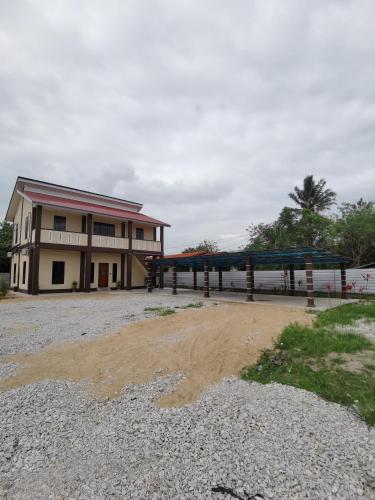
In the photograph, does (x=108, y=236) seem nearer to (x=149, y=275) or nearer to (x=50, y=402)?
(x=149, y=275)

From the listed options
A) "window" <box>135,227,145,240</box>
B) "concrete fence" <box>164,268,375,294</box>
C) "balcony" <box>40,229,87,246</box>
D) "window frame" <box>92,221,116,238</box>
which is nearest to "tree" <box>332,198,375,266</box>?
"concrete fence" <box>164,268,375,294</box>

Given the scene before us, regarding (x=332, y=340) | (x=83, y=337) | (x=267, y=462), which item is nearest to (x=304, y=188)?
(x=332, y=340)

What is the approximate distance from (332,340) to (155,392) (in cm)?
414

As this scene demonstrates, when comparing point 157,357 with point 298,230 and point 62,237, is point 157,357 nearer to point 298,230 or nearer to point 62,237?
point 62,237

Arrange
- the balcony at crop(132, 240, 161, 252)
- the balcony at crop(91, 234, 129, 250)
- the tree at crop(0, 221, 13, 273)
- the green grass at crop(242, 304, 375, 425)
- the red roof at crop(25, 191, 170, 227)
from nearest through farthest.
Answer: the green grass at crop(242, 304, 375, 425), the red roof at crop(25, 191, 170, 227), the balcony at crop(91, 234, 129, 250), the balcony at crop(132, 240, 161, 252), the tree at crop(0, 221, 13, 273)

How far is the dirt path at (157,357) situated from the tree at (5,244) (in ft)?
73.9

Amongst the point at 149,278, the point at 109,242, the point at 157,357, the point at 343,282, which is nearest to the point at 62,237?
the point at 109,242

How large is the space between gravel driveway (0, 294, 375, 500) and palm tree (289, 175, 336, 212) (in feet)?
95.3

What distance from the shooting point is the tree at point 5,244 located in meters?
24.4

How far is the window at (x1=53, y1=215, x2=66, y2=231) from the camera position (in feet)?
61.1

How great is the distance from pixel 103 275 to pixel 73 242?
3.82m

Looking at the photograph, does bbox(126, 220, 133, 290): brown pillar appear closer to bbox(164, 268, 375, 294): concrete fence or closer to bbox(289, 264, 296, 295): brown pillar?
bbox(164, 268, 375, 294): concrete fence

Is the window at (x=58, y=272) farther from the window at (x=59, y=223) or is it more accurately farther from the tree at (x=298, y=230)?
the tree at (x=298, y=230)

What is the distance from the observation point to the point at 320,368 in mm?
4578
